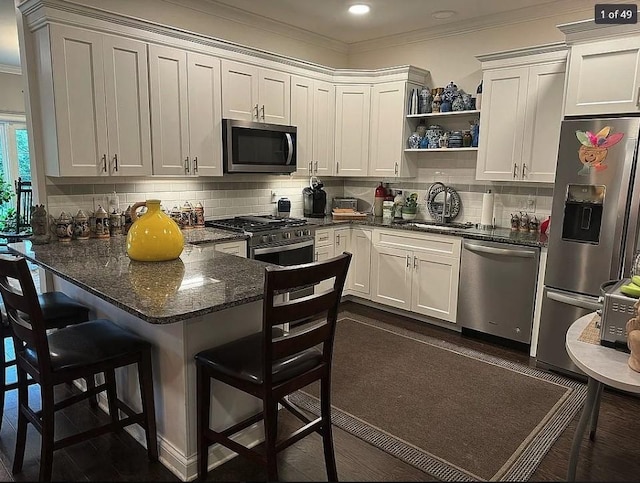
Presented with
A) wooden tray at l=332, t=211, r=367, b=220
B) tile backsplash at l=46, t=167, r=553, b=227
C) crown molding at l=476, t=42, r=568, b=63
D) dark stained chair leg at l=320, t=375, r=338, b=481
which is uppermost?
crown molding at l=476, t=42, r=568, b=63

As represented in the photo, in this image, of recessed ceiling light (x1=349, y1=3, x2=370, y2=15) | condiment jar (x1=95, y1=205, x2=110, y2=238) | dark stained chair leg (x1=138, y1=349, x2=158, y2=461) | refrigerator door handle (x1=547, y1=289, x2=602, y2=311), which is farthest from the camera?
recessed ceiling light (x1=349, y1=3, x2=370, y2=15)

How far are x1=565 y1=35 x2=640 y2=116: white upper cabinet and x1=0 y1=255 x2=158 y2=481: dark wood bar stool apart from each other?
308 cm

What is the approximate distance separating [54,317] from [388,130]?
3414 millimetres

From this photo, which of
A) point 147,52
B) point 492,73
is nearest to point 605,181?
point 492,73

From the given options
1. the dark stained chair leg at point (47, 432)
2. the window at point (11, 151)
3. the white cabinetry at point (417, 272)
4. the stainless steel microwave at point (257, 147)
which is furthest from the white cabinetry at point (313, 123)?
the window at point (11, 151)

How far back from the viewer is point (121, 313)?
2.33 meters

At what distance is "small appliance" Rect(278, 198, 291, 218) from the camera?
4633 mm

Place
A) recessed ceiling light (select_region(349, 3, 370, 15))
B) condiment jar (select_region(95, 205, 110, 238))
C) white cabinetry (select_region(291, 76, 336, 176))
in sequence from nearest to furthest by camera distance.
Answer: condiment jar (select_region(95, 205, 110, 238)) < recessed ceiling light (select_region(349, 3, 370, 15)) < white cabinetry (select_region(291, 76, 336, 176))

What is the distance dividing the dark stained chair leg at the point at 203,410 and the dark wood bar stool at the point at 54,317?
0.99 m

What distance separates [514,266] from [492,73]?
165 centimetres

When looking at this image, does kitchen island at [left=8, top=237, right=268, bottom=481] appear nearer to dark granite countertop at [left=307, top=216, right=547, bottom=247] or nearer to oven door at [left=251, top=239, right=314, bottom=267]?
oven door at [left=251, top=239, right=314, bottom=267]

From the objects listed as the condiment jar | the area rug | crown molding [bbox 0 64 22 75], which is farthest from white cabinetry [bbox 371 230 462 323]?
crown molding [bbox 0 64 22 75]

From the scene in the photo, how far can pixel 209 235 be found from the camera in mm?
3523

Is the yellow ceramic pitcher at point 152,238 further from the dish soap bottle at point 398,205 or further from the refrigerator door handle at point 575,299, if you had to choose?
the dish soap bottle at point 398,205
